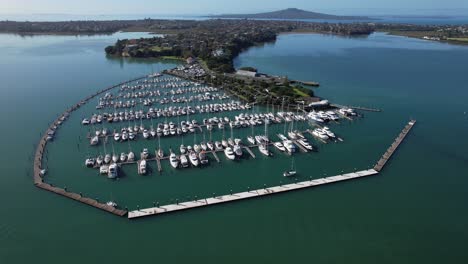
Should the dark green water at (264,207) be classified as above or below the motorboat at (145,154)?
below

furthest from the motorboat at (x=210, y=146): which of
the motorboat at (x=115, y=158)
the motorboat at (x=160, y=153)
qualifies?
the motorboat at (x=115, y=158)

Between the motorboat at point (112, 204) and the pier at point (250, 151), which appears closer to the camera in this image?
the motorboat at point (112, 204)

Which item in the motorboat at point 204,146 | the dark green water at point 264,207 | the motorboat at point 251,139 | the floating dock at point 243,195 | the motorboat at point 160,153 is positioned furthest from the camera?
the motorboat at point 251,139

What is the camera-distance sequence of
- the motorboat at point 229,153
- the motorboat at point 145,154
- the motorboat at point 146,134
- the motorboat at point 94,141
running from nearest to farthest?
the motorboat at point 145,154, the motorboat at point 229,153, the motorboat at point 94,141, the motorboat at point 146,134

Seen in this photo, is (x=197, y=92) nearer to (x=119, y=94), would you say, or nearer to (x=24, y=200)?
(x=119, y=94)

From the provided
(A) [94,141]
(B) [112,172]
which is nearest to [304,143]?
(B) [112,172]

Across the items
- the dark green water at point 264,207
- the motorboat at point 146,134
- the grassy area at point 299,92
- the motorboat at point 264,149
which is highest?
the grassy area at point 299,92

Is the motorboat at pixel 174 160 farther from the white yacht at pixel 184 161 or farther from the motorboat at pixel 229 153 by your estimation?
the motorboat at pixel 229 153

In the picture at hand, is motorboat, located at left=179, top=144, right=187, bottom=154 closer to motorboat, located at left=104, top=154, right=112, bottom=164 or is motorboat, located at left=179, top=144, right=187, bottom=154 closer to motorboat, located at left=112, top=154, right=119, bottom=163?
motorboat, located at left=112, top=154, right=119, bottom=163

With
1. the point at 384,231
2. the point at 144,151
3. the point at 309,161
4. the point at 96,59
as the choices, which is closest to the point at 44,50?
the point at 96,59

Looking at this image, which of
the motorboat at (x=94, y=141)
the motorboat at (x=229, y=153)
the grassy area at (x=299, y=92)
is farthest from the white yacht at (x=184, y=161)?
the grassy area at (x=299, y=92)
